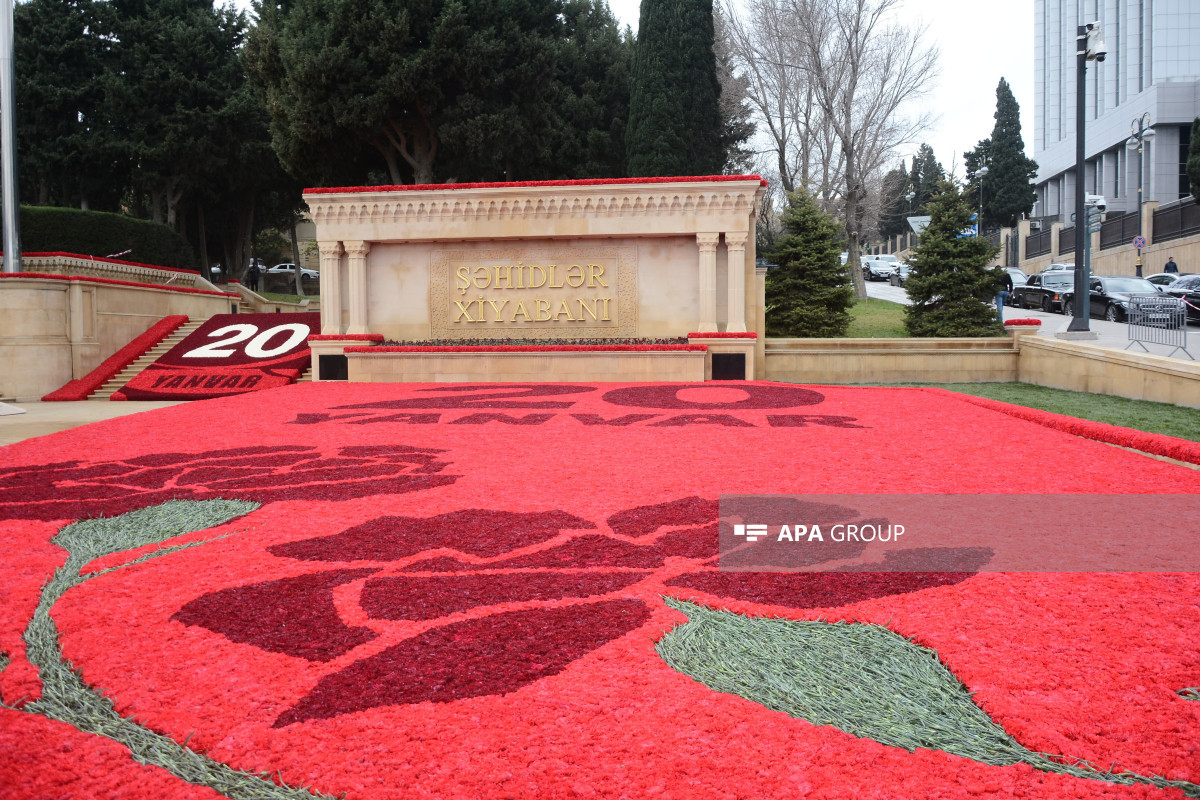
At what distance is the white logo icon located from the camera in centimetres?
469

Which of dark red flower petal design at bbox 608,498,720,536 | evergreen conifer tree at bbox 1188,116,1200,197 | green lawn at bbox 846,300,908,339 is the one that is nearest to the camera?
dark red flower petal design at bbox 608,498,720,536

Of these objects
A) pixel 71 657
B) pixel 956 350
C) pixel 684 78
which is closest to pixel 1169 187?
pixel 684 78

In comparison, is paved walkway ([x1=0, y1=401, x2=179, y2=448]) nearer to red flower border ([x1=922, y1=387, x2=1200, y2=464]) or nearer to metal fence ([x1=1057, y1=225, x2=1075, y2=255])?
red flower border ([x1=922, y1=387, x2=1200, y2=464])

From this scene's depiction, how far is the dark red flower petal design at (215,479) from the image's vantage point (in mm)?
5750

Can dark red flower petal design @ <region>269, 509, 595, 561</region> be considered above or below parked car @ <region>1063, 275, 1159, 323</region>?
below

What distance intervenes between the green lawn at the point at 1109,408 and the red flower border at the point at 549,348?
510 centimetres

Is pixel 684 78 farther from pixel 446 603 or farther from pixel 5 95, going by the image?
pixel 446 603

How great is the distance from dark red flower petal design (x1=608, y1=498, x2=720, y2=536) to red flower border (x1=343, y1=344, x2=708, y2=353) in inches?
382

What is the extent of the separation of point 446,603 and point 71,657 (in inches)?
54.3

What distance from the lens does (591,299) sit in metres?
16.8

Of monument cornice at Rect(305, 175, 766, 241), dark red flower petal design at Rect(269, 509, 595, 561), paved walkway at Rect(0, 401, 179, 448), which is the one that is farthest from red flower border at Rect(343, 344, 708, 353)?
dark red flower petal design at Rect(269, 509, 595, 561)

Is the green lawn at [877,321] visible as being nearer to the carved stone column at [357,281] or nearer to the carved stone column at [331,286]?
the carved stone column at [357,281]

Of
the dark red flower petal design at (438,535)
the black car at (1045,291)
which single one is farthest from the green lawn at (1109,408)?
the black car at (1045,291)

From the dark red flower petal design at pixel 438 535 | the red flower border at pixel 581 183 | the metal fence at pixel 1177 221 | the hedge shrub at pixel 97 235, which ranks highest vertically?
the metal fence at pixel 1177 221
